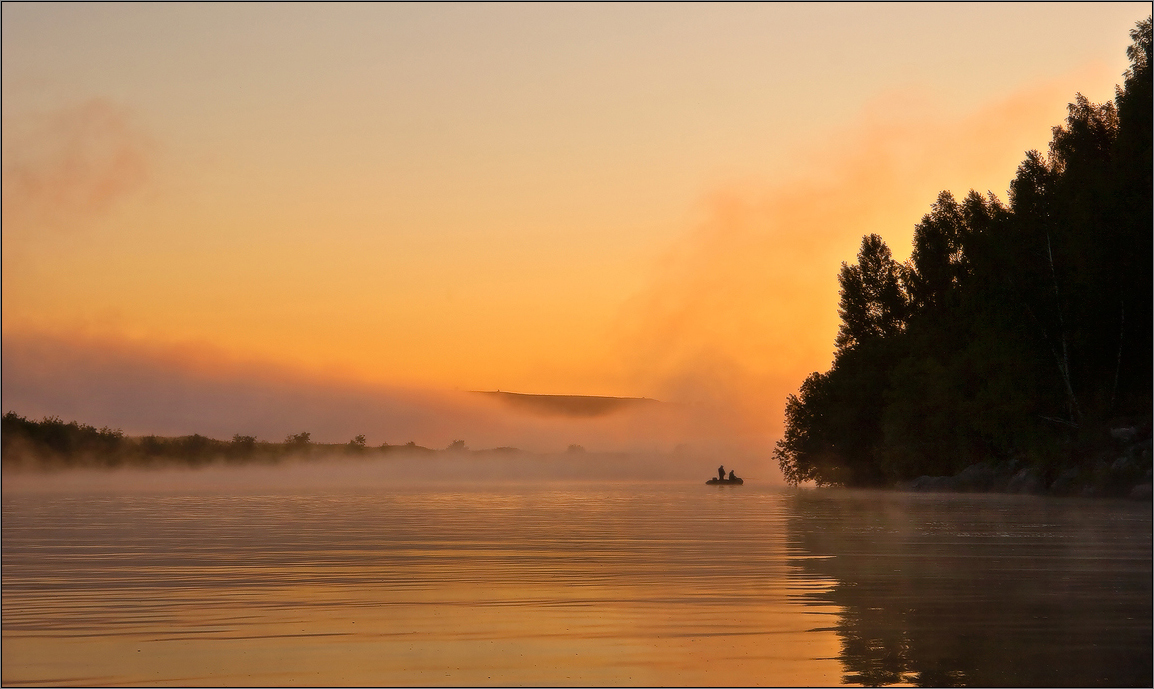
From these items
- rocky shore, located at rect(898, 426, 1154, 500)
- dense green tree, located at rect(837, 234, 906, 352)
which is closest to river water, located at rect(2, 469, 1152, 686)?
rocky shore, located at rect(898, 426, 1154, 500)

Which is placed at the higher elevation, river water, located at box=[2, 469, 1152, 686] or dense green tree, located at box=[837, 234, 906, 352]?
dense green tree, located at box=[837, 234, 906, 352]

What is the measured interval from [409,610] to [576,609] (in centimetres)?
181

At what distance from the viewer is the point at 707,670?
357 inches

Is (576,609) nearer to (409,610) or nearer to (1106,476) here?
(409,610)

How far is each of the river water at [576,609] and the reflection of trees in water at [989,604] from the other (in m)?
0.04

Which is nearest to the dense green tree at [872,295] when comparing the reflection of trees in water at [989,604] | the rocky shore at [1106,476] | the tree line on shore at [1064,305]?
the tree line on shore at [1064,305]

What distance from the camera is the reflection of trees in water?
8969 millimetres

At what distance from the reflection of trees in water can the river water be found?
4 cm

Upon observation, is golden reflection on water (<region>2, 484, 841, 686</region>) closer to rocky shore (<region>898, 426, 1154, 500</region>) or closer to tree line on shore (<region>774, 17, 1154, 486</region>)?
rocky shore (<region>898, 426, 1154, 500</region>)

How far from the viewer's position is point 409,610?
12.4 metres

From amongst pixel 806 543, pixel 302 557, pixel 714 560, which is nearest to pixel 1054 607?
pixel 714 560

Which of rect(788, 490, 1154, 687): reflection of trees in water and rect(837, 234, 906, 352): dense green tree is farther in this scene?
rect(837, 234, 906, 352): dense green tree

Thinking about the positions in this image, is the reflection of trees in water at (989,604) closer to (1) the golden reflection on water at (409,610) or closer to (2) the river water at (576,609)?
(2) the river water at (576,609)

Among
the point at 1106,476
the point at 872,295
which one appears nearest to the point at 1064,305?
the point at 1106,476
